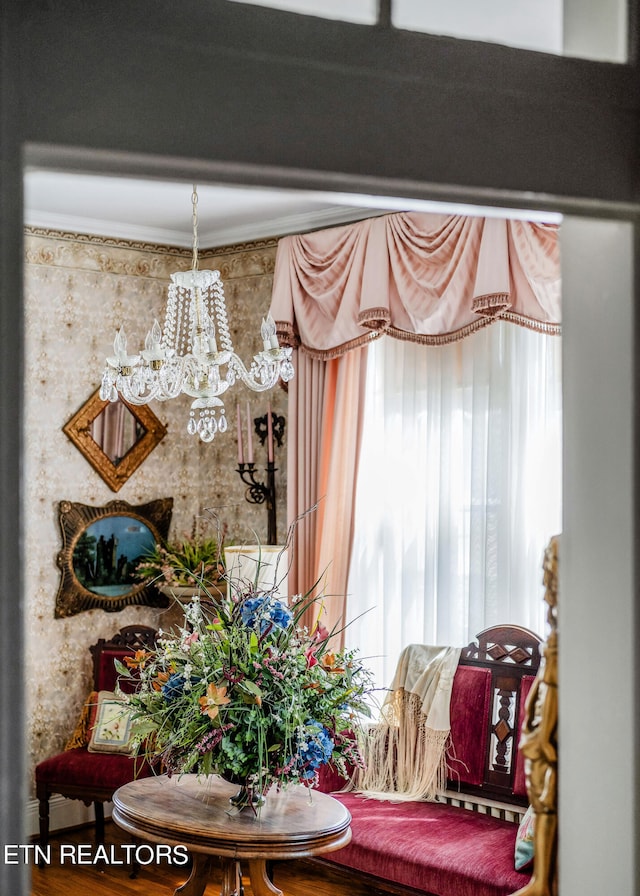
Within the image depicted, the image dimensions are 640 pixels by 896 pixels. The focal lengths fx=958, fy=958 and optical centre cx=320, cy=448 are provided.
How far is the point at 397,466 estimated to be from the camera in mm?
4492

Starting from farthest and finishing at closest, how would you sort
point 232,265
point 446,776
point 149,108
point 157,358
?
point 232,265
point 446,776
point 157,358
point 149,108

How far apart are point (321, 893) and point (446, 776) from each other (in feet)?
2.43

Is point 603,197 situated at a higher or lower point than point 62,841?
higher

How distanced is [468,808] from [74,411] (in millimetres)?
2752

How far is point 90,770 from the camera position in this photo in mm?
4395

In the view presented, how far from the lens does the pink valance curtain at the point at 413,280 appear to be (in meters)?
3.84

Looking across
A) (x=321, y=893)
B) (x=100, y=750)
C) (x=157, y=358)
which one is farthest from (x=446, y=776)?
(x=157, y=358)

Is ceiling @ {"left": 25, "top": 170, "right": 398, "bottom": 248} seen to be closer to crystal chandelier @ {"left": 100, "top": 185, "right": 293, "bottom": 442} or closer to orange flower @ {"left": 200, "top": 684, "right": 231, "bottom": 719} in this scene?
crystal chandelier @ {"left": 100, "top": 185, "right": 293, "bottom": 442}

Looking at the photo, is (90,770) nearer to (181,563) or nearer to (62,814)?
(62,814)

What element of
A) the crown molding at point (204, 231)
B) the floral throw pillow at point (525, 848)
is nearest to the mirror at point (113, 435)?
the crown molding at point (204, 231)

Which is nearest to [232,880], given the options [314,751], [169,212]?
[314,751]

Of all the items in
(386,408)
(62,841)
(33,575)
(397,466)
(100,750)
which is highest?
(386,408)

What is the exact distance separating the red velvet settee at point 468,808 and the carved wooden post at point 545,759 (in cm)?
247

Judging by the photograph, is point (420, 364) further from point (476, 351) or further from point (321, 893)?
point (321, 893)
